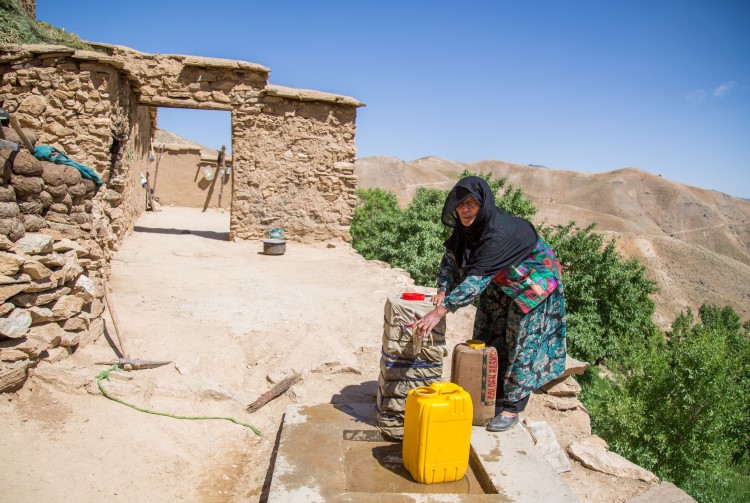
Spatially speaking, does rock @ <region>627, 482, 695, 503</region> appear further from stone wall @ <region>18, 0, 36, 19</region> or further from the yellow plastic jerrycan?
stone wall @ <region>18, 0, 36, 19</region>

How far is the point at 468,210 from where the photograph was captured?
296 centimetres

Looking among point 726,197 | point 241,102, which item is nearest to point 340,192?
point 241,102

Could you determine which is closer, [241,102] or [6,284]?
[6,284]

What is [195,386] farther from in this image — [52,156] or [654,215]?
[654,215]

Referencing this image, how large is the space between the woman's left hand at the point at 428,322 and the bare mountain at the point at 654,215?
21558 mm

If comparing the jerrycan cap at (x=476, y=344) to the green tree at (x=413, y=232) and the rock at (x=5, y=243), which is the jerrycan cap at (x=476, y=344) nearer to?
the rock at (x=5, y=243)

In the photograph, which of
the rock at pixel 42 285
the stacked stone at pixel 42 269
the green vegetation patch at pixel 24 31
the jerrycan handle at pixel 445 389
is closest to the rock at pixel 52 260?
the stacked stone at pixel 42 269

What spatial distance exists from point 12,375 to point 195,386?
1.19m

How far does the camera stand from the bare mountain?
23.9 metres

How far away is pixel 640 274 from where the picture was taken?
13.3 metres

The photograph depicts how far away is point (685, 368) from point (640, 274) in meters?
5.53

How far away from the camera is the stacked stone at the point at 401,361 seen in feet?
10.1

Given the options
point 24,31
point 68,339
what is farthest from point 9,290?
point 24,31

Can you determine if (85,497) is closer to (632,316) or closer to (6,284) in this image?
(6,284)
